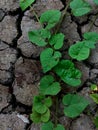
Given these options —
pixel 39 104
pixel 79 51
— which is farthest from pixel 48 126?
pixel 79 51

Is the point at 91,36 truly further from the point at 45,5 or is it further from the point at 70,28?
the point at 45,5

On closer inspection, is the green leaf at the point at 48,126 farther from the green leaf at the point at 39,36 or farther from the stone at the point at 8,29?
the stone at the point at 8,29

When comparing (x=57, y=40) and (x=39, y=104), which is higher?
(x=57, y=40)

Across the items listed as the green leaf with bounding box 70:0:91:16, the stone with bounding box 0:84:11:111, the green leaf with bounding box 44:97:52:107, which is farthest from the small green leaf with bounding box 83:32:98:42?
the stone with bounding box 0:84:11:111

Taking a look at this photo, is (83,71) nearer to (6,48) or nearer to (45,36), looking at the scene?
(45,36)

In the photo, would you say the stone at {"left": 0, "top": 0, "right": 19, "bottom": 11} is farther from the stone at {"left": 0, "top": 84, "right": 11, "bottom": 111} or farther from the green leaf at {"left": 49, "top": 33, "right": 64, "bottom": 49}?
the stone at {"left": 0, "top": 84, "right": 11, "bottom": 111}

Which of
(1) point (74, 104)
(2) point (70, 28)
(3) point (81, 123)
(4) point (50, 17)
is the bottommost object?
(3) point (81, 123)
